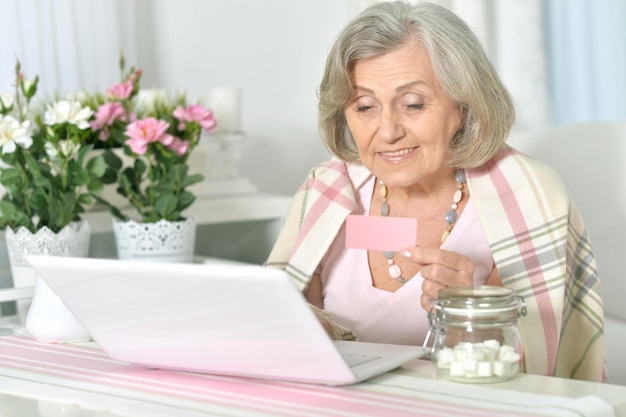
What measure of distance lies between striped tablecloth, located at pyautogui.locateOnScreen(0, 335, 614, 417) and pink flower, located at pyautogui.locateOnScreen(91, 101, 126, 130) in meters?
1.03

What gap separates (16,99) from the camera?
2.32m

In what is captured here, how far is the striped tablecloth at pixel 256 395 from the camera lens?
1.12m

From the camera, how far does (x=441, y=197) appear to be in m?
1.88

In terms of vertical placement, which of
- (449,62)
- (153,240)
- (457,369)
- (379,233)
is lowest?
(153,240)

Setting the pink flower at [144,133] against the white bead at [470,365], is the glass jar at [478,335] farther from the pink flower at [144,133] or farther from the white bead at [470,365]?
the pink flower at [144,133]

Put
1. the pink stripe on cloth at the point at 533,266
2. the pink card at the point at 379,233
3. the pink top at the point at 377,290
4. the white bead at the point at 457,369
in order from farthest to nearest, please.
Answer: the pink top at the point at 377,290
the pink stripe on cloth at the point at 533,266
the pink card at the point at 379,233
the white bead at the point at 457,369

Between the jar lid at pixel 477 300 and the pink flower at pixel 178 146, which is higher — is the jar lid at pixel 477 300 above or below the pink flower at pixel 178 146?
below

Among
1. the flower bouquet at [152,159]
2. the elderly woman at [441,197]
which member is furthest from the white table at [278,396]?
the flower bouquet at [152,159]

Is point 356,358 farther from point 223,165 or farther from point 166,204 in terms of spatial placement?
point 223,165

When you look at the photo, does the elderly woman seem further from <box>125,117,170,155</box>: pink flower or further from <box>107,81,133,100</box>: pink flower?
<box>107,81,133,100</box>: pink flower

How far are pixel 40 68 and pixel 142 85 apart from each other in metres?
0.34

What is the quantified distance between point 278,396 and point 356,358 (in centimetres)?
15

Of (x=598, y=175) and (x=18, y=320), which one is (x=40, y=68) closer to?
(x=18, y=320)

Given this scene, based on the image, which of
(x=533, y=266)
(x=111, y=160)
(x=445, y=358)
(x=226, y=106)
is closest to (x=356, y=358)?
(x=445, y=358)
